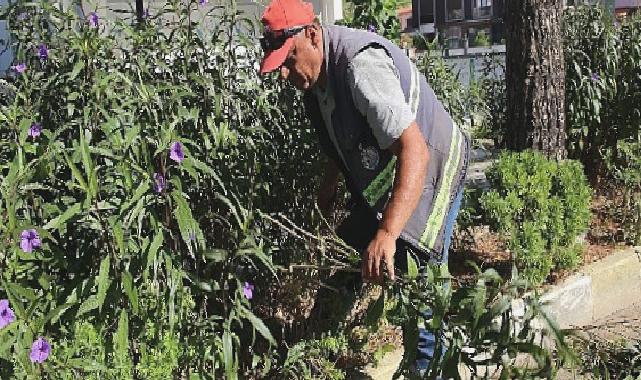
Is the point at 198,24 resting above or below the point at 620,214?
above

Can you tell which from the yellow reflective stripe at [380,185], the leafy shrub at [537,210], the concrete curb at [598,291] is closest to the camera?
the yellow reflective stripe at [380,185]

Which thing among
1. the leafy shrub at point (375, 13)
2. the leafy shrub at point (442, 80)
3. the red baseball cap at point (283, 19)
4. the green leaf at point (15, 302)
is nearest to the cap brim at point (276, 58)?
the red baseball cap at point (283, 19)

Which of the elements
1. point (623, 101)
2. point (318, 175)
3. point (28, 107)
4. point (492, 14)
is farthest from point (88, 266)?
point (492, 14)

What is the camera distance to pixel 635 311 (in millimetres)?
4957

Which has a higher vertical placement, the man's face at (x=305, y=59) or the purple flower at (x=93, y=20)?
the purple flower at (x=93, y=20)

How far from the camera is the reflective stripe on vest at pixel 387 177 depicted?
306 cm

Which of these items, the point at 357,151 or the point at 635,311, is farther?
the point at 635,311

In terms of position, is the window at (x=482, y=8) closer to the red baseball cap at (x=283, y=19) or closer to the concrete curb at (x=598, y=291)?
the concrete curb at (x=598, y=291)

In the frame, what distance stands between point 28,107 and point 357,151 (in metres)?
1.20

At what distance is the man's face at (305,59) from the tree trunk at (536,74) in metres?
2.43

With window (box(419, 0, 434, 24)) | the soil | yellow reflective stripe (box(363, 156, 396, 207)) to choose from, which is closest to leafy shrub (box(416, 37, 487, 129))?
the soil

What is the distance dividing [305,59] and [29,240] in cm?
116

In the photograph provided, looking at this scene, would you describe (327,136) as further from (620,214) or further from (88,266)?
(620,214)

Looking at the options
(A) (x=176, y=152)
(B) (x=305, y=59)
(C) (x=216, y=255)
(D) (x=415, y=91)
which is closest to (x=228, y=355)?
(C) (x=216, y=255)
